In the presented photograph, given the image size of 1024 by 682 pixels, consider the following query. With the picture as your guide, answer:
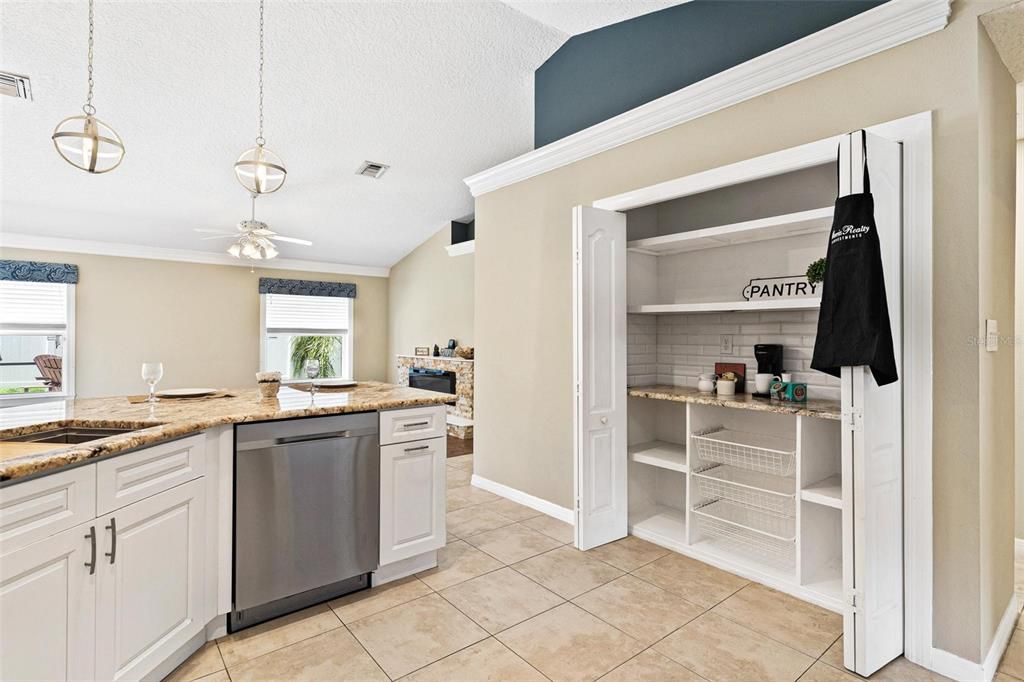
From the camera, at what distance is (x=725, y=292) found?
10.8ft

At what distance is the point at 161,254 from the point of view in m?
6.69

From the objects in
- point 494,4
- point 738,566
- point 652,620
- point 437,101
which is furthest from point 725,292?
point 437,101

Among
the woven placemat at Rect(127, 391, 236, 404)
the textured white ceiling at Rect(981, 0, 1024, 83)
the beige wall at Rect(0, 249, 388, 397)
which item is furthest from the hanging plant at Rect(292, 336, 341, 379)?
the textured white ceiling at Rect(981, 0, 1024, 83)

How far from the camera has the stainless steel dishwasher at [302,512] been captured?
2273mm

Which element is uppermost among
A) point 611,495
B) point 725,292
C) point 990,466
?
point 725,292

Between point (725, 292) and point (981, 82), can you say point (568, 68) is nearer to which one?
point (725, 292)

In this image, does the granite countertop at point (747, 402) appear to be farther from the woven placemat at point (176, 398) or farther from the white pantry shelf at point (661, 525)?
the woven placemat at point (176, 398)

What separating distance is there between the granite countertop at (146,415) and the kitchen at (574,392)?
2cm

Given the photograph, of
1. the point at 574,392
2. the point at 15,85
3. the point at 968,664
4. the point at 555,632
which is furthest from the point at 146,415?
the point at 968,664

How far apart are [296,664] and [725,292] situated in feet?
9.78

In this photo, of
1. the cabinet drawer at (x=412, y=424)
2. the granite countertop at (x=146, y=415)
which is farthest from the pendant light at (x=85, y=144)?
the cabinet drawer at (x=412, y=424)

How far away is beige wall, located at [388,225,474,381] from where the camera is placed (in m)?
7.15

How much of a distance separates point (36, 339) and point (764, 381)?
756 centimetres

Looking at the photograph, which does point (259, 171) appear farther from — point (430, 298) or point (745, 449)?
point (430, 298)
